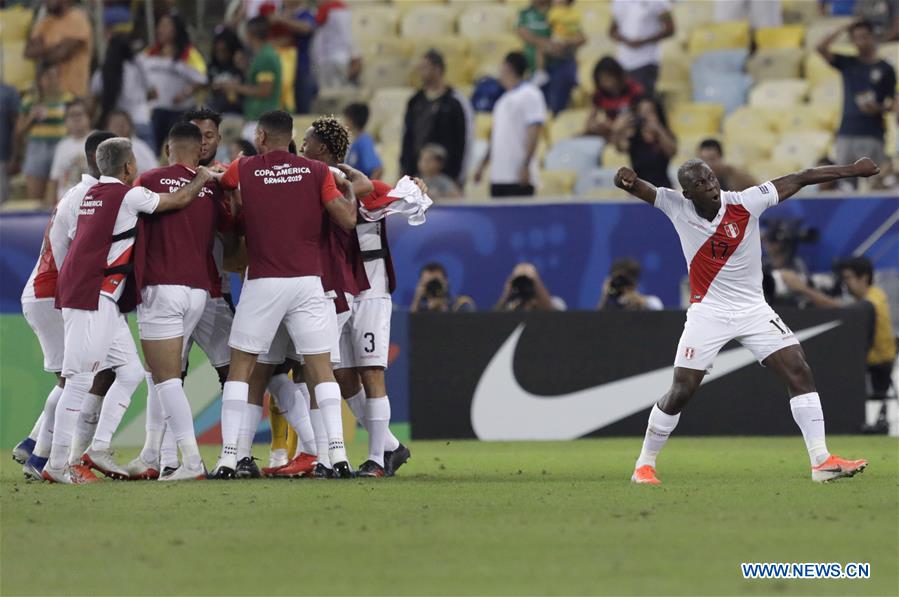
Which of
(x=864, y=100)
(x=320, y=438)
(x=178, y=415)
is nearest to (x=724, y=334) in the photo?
(x=320, y=438)

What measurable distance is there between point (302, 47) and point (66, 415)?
11509 millimetres

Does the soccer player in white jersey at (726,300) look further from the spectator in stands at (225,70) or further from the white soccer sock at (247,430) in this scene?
the spectator in stands at (225,70)

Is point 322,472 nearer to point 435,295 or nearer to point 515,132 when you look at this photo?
point 435,295

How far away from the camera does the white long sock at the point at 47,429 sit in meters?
11.5

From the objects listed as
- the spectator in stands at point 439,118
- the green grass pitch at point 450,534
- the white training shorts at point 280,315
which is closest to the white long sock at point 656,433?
the green grass pitch at point 450,534

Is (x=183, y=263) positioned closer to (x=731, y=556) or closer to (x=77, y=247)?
(x=77, y=247)

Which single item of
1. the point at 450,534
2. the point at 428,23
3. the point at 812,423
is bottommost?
the point at 812,423

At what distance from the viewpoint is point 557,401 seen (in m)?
16.6

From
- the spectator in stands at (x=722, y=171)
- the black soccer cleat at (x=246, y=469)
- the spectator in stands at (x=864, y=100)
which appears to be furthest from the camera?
the spectator in stands at (x=864, y=100)

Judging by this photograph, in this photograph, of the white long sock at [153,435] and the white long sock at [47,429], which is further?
the white long sock at [153,435]

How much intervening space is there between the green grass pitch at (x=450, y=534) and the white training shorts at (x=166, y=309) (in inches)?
41.9

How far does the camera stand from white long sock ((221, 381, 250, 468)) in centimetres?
1075

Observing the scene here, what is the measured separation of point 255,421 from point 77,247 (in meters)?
1.77

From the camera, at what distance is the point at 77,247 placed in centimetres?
1080
